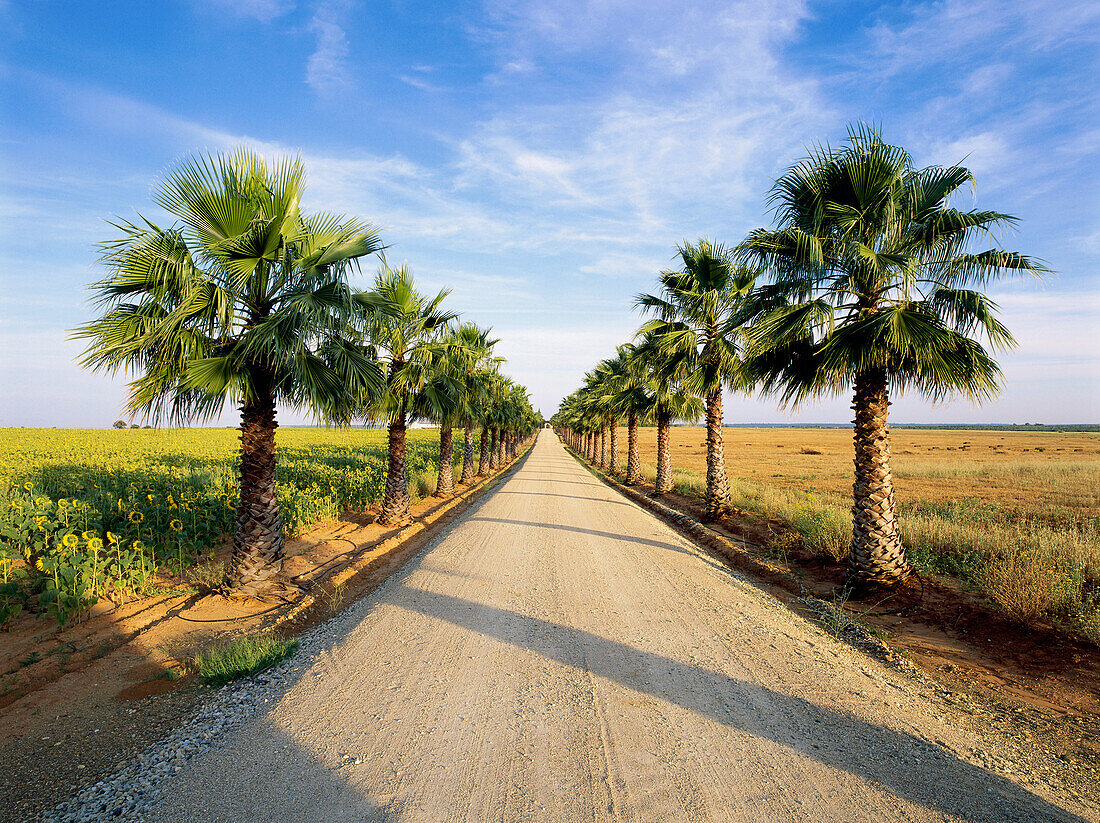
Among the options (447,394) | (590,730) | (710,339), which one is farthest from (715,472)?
(590,730)

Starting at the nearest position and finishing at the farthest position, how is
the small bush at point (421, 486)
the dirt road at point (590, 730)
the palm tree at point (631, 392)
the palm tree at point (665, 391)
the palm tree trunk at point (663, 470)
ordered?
the dirt road at point (590, 730)
the palm tree at point (665, 391)
the small bush at point (421, 486)
the palm tree trunk at point (663, 470)
the palm tree at point (631, 392)

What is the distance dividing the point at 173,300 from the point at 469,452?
1677cm

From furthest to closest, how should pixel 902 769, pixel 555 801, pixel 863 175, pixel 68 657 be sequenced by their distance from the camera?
1. pixel 863 175
2. pixel 68 657
3. pixel 902 769
4. pixel 555 801

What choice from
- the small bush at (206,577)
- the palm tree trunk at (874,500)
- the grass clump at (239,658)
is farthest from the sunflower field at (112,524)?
the palm tree trunk at (874,500)

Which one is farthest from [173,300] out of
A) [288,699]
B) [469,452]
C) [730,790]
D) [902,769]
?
[469,452]

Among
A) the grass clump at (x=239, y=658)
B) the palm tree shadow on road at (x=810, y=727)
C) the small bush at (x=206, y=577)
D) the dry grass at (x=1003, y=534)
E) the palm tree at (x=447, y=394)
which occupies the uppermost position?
the palm tree at (x=447, y=394)

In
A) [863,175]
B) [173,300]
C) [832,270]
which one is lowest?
[173,300]

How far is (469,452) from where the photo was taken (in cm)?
2331

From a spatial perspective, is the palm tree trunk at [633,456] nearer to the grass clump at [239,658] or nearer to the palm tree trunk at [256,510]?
the palm tree trunk at [256,510]

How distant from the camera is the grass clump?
4840 mm

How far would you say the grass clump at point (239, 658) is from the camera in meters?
4.84

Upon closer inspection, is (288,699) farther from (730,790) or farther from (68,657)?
(730,790)

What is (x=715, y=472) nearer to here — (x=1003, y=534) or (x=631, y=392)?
(x=1003, y=534)

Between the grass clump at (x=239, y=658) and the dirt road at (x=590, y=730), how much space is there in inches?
16.1
